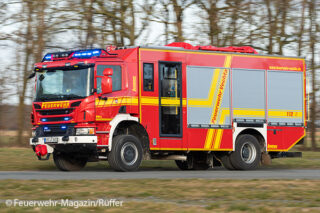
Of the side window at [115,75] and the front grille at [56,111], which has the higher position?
the side window at [115,75]

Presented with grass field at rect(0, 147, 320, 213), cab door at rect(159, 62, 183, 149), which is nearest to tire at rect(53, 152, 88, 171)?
cab door at rect(159, 62, 183, 149)

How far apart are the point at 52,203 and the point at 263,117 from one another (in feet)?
34.9

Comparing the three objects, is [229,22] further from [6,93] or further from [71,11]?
[6,93]

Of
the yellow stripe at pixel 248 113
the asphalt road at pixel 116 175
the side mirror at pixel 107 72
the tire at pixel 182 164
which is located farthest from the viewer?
the tire at pixel 182 164

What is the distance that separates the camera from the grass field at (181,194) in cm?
849

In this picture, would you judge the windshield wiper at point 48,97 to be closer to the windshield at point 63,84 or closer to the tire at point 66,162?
the windshield at point 63,84

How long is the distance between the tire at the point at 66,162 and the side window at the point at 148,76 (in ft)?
9.52

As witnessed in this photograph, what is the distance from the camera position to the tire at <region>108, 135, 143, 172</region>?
15484mm

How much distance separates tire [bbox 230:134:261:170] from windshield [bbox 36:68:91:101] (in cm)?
512

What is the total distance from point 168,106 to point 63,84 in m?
2.90

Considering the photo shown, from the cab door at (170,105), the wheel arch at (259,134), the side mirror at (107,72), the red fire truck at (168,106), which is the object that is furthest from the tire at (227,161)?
the side mirror at (107,72)

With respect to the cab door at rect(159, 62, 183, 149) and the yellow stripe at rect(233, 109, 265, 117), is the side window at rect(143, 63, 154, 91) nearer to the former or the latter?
the cab door at rect(159, 62, 183, 149)

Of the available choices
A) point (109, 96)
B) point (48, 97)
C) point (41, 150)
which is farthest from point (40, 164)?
point (109, 96)

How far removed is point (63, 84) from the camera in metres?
15.5
